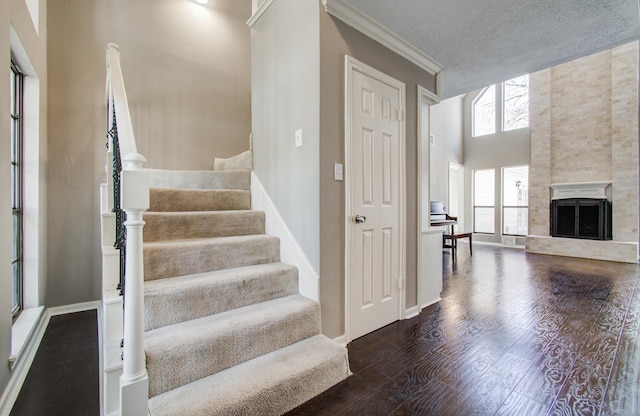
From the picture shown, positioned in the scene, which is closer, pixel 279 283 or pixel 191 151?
pixel 279 283

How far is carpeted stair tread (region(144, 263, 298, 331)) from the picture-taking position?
1.55 metres

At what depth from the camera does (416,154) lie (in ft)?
9.03

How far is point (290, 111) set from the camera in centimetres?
226

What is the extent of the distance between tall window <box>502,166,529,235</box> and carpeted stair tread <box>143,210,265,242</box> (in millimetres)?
7331

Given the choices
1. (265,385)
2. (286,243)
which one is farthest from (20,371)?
(286,243)

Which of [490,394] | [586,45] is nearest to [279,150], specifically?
[490,394]

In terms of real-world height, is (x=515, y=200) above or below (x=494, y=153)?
below

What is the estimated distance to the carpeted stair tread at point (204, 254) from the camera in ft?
5.83

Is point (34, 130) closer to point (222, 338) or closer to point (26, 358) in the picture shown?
point (26, 358)

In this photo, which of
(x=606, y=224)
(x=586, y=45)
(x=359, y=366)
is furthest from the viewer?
(x=606, y=224)

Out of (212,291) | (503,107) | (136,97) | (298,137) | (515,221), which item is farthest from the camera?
(503,107)

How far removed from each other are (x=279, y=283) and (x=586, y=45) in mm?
3479

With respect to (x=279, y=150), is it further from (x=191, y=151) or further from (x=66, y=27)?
(x=66, y=27)

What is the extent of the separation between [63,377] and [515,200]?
8.83 meters
